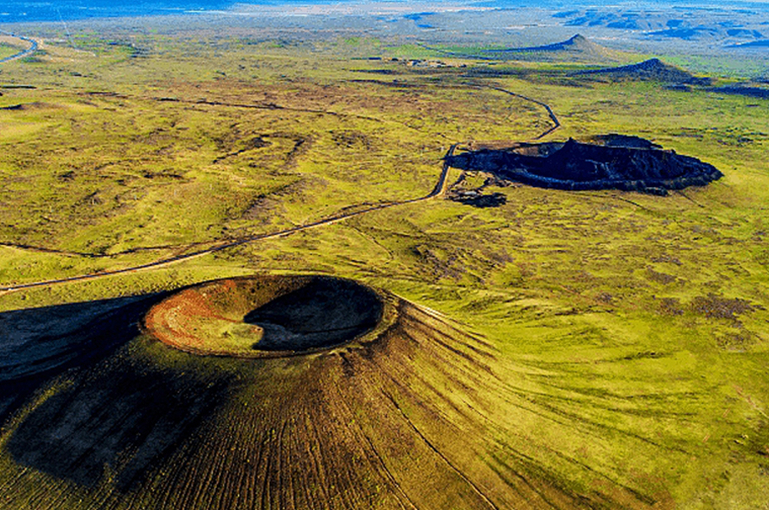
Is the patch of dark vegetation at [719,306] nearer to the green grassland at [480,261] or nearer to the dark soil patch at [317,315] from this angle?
the green grassland at [480,261]


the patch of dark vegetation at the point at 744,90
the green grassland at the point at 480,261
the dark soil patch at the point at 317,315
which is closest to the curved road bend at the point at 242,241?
the green grassland at the point at 480,261

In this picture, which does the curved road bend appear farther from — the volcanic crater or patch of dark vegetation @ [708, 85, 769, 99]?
patch of dark vegetation @ [708, 85, 769, 99]

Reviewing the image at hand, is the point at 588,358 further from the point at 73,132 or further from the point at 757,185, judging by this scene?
the point at 73,132

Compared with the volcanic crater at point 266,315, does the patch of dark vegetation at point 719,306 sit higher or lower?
lower

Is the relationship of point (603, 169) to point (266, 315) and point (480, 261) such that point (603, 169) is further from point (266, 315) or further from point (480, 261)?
point (266, 315)

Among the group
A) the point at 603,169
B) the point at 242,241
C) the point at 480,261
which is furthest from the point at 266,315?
the point at 603,169

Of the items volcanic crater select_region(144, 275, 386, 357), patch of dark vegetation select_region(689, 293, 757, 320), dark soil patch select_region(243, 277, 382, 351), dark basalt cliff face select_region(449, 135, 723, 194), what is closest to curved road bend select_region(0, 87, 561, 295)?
dark basalt cliff face select_region(449, 135, 723, 194)
